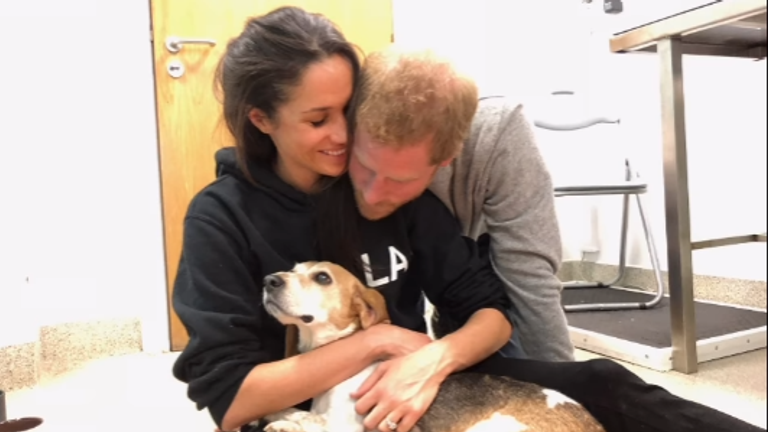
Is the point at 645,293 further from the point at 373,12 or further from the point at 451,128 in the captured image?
the point at 451,128

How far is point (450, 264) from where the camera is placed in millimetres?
1280

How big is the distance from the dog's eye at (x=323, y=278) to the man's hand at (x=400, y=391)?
0.18 meters

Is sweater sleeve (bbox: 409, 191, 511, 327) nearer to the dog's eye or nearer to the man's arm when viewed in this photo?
the man's arm

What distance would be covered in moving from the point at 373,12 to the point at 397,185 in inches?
83.0

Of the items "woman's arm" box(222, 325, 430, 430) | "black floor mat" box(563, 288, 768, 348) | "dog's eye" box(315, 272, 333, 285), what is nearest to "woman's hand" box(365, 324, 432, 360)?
"woman's arm" box(222, 325, 430, 430)

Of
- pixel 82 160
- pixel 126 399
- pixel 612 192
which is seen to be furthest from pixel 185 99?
pixel 612 192

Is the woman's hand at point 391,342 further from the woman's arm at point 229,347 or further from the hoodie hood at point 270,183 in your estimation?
the hoodie hood at point 270,183

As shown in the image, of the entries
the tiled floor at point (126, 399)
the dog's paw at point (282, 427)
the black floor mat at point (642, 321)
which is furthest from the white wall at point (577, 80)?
the dog's paw at point (282, 427)

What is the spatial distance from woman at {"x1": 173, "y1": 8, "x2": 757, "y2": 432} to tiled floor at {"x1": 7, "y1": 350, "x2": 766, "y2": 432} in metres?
0.72

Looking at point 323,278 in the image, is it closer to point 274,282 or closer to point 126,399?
point 274,282

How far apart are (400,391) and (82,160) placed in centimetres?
194

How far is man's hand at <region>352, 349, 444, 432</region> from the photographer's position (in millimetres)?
1133

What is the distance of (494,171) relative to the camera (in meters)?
1.29

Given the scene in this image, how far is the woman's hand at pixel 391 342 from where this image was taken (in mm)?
1200
